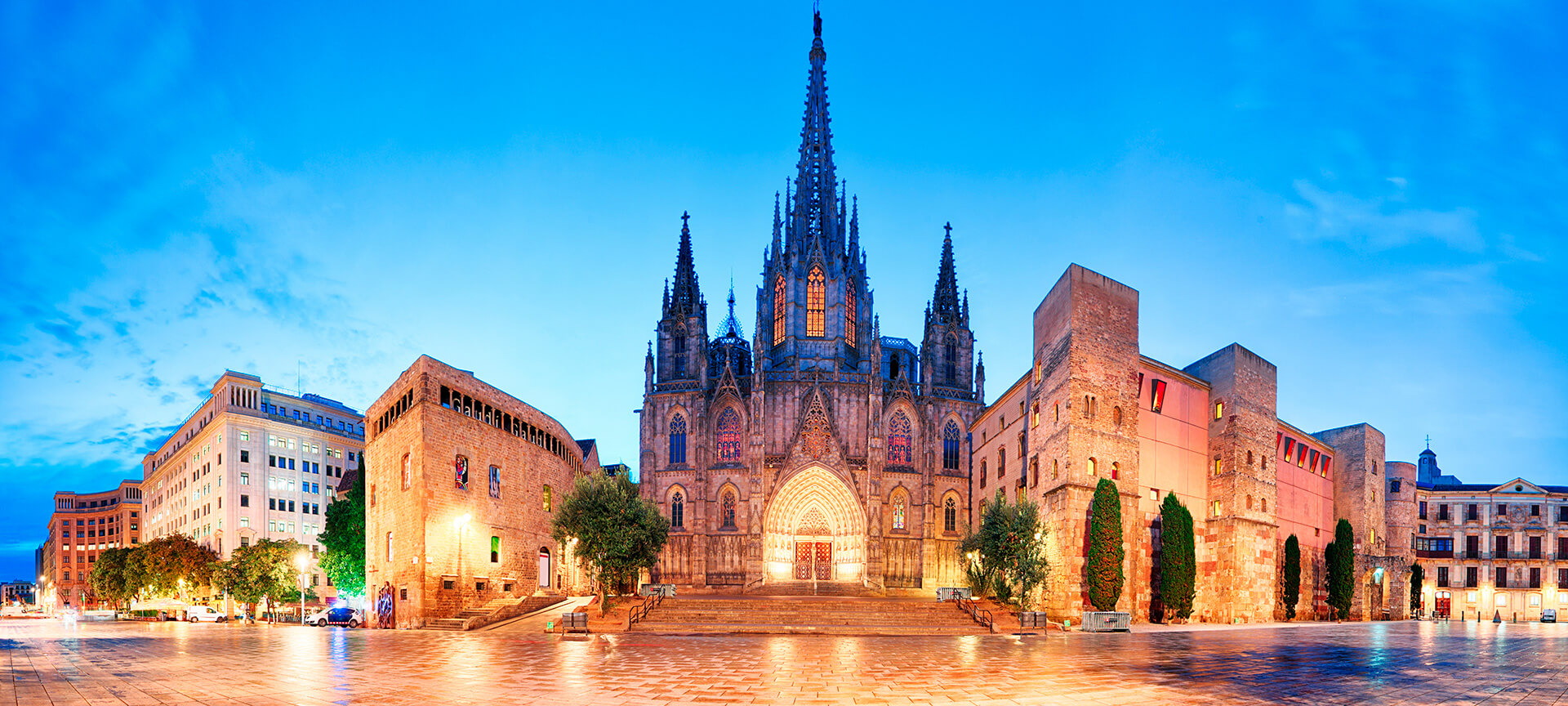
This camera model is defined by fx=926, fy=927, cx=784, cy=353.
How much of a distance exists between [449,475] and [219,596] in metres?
36.1

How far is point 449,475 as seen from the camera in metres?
38.2

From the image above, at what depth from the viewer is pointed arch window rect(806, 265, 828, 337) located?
63.2m

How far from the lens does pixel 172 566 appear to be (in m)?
58.8

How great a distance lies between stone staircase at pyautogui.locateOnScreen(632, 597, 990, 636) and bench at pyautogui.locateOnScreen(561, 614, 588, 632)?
5.92ft

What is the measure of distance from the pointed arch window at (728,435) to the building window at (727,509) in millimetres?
2338

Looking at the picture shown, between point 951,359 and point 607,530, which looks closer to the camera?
point 607,530

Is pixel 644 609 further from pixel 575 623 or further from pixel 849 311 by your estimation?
pixel 849 311

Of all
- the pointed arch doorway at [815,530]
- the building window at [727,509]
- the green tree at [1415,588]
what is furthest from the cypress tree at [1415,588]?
the building window at [727,509]

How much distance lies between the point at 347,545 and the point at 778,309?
101 ft

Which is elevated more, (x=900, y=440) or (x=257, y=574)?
(x=900, y=440)

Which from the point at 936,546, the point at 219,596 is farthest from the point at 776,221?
the point at 219,596

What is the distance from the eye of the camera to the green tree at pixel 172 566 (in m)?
58.8

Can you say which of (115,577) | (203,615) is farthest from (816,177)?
(115,577)

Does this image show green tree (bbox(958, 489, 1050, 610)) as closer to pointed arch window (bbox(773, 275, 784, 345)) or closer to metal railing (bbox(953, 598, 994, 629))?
metal railing (bbox(953, 598, 994, 629))
